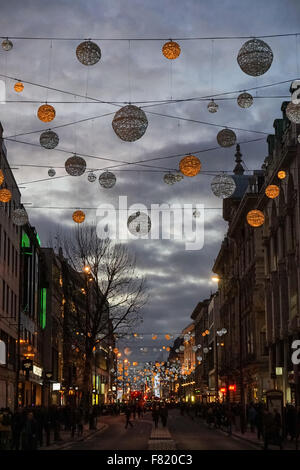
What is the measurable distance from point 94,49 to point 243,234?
5785 centimetres

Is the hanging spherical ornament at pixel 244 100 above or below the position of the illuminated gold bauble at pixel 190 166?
above

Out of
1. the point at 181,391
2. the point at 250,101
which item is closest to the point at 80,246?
the point at 250,101

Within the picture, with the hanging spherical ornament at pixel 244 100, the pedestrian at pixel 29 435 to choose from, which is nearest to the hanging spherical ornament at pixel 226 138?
the hanging spherical ornament at pixel 244 100

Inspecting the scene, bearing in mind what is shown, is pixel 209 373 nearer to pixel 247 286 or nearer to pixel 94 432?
pixel 247 286

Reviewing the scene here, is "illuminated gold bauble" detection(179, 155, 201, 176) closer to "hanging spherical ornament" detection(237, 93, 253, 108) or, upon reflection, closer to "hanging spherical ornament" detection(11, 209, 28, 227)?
"hanging spherical ornament" detection(237, 93, 253, 108)

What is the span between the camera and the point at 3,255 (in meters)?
A: 53.2

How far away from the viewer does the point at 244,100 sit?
23.4 meters

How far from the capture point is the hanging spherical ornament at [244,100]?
23.4 m

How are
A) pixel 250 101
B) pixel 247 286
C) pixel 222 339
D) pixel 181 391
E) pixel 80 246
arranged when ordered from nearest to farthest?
1. pixel 250 101
2. pixel 80 246
3. pixel 247 286
4. pixel 222 339
5. pixel 181 391

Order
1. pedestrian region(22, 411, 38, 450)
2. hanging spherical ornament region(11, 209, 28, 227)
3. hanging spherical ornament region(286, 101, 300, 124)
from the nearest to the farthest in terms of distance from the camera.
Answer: hanging spherical ornament region(286, 101, 300, 124), pedestrian region(22, 411, 38, 450), hanging spherical ornament region(11, 209, 28, 227)

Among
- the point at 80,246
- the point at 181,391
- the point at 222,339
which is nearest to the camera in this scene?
the point at 80,246

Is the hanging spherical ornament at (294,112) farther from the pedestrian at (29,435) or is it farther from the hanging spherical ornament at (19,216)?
the pedestrian at (29,435)

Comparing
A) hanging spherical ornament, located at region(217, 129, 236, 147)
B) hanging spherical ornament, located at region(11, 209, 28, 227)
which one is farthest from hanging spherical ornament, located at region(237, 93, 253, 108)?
hanging spherical ornament, located at region(11, 209, 28, 227)

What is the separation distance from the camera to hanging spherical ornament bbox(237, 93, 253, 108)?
23.4 meters
